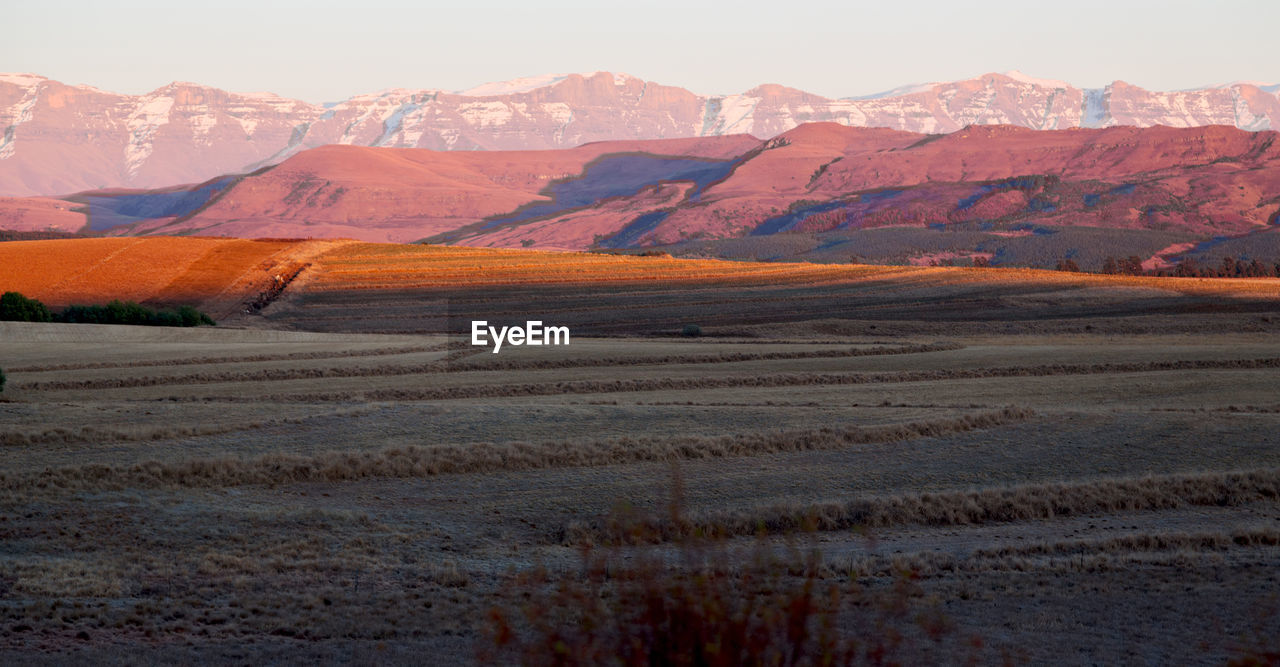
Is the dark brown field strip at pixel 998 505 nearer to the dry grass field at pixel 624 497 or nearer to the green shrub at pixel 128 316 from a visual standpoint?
the dry grass field at pixel 624 497

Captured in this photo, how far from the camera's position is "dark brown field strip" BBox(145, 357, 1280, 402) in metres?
37.8

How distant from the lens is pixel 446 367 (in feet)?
151

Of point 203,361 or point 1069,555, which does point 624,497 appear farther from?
point 203,361

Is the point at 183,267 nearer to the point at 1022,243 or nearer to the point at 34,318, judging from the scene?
the point at 34,318

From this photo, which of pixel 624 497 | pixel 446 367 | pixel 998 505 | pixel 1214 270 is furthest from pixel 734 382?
pixel 1214 270

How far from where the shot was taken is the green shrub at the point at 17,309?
221ft

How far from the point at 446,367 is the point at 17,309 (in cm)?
3732

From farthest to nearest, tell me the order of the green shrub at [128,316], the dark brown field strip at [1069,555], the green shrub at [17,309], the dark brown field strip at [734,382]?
the green shrub at [128,316]
the green shrub at [17,309]
the dark brown field strip at [734,382]
the dark brown field strip at [1069,555]

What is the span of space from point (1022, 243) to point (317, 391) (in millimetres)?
137779

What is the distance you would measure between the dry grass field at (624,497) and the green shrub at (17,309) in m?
12.4

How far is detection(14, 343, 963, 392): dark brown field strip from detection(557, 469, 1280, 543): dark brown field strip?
2563cm

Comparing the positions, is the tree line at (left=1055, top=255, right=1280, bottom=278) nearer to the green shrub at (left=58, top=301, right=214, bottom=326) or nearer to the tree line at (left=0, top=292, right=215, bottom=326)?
the green shrub at (left=58, top=301, right=214, bottom=326)

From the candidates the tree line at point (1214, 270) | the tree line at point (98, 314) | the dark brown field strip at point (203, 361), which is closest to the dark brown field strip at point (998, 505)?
the dark brown field strip at point (203, 361)

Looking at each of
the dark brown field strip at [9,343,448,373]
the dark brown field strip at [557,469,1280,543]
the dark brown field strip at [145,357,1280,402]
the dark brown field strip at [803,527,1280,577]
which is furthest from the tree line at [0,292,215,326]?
the dark brown field strip at [803,527,1280,577]
